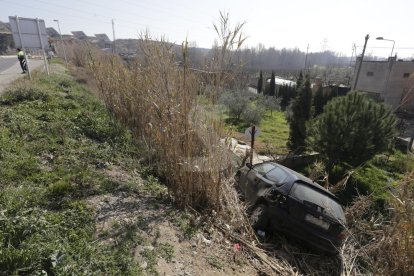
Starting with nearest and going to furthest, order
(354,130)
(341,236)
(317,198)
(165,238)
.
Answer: (165,238)
(341,236)
(317,198)
(354,130)

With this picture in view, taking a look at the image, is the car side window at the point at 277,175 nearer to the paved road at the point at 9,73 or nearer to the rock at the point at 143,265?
the rock at the point at 143,265

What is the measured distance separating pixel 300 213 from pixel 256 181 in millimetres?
1303

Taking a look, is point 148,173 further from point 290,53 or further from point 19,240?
point 290,53

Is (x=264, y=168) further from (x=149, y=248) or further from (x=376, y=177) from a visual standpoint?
(x=376, y=177)

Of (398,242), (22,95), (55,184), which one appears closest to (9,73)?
(22,95)

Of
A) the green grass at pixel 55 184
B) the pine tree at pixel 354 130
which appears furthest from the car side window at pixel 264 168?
the pine tree at pixel 354 130

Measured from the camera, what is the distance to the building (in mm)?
26203

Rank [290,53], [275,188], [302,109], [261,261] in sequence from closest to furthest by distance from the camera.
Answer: [261,261] → [275,188] → [302,109] → [290,53]

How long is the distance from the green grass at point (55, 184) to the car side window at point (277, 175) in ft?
9.93

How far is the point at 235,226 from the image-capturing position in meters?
4.32

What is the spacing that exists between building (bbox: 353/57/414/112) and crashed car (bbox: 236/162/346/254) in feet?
81.9

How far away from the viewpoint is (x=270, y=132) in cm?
1852

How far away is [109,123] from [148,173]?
9.23 ft

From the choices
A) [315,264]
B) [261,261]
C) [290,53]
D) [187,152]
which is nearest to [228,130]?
[187,152]
